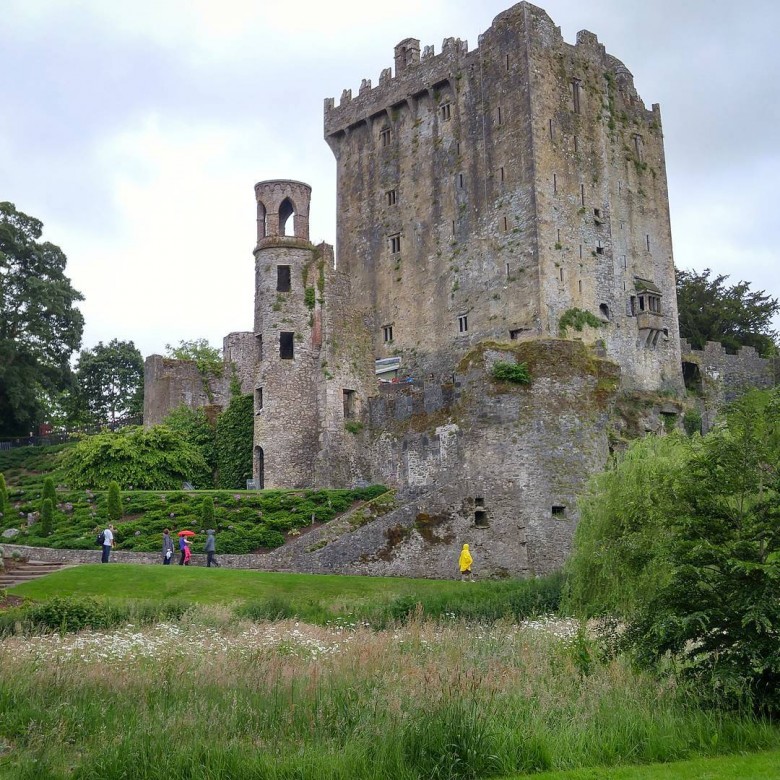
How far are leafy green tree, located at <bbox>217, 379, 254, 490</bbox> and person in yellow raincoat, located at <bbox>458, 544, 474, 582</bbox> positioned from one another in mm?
15858

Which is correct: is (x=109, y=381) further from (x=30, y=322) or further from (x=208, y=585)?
(x=208, y=585)

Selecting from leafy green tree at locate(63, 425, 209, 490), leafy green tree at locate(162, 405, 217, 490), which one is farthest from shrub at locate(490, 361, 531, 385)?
leafy green tree at locate(162, 405, 217, 490)

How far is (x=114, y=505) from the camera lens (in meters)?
37.8

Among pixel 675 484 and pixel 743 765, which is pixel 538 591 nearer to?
pixel 675 484

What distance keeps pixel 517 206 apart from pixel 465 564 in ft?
72.9

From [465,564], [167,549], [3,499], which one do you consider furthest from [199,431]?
[465,564]

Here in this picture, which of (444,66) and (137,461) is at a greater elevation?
(444,66)

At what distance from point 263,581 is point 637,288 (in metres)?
29.3

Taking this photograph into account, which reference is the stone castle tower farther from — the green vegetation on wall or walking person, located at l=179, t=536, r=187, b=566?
walking person, located at l=179, t=536, r=187, b=566

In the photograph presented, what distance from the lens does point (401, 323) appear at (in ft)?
181

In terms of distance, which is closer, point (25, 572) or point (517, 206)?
point (25, 572)

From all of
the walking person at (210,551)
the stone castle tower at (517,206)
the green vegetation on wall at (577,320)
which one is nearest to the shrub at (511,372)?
the walking person at (210,551)

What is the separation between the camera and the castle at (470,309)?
114 ft

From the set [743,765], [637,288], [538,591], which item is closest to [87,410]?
Answer: [637,288]
